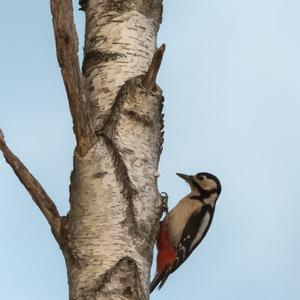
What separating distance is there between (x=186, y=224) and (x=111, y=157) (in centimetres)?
293

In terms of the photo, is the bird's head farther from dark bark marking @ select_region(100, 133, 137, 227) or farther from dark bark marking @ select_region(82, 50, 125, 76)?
dark bark marking @ select_region(100, 133, 137, 227)

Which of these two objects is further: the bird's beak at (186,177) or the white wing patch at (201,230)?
the bird's beak at (186,177)

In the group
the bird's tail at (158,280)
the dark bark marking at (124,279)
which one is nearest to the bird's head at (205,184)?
the bird's tail at (158,280)

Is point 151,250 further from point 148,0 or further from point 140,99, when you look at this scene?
point 148,0

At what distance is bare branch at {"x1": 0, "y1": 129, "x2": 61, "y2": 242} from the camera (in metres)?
3.35

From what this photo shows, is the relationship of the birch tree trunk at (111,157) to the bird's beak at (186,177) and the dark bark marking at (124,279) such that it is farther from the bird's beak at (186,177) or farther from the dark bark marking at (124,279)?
the bird's beak at (186,177)

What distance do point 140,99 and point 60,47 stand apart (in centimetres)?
82

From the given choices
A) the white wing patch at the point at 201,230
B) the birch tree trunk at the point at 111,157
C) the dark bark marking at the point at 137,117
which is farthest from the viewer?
the white wing patch at the point at 201,230

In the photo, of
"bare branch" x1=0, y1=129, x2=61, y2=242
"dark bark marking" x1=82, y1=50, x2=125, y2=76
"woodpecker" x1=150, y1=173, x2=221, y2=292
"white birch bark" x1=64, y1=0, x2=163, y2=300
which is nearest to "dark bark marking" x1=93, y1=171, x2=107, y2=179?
"white birch bark" x1=64, y1=0, x2=163, y2=300

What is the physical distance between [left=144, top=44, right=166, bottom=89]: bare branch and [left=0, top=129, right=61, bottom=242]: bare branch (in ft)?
2.52

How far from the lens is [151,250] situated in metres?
3.46

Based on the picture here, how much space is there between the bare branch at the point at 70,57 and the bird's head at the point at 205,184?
11.5 feet

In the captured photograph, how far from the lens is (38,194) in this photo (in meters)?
3.35

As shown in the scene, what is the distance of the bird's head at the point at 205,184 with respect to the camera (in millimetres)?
6648
